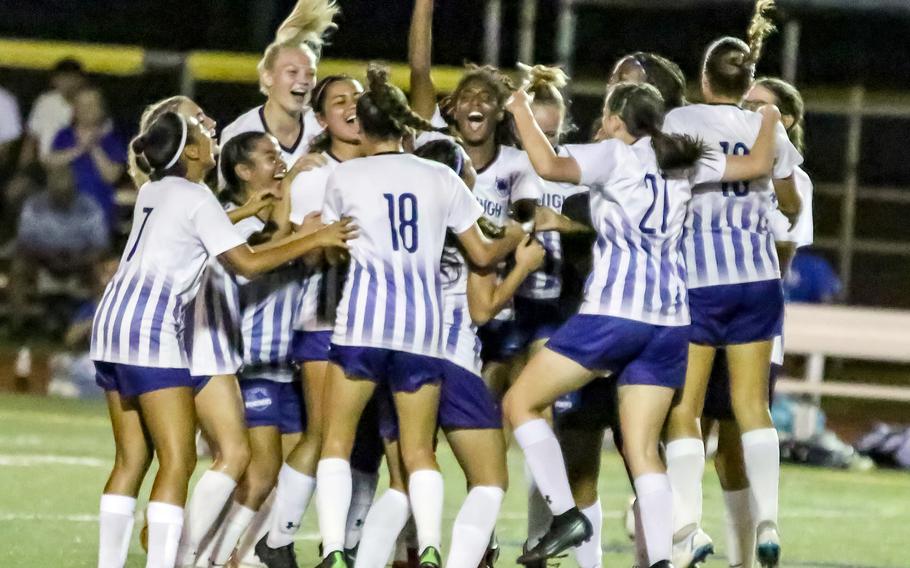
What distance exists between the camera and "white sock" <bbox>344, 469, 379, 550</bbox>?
7746 millimetres

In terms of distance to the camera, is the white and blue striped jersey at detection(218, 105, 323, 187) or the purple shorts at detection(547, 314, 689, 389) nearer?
the purple shorts at detection(547, 314, 689, 389)

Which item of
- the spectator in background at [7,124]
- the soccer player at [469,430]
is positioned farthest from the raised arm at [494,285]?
the spectator in background at [7,124]

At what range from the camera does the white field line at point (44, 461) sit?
427 inches

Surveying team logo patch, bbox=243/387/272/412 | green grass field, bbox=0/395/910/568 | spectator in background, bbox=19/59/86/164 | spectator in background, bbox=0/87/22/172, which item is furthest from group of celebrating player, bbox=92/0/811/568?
spectator in background, bbox=0/87/22/172

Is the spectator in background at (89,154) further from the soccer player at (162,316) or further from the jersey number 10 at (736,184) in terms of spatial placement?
the jersey number 10 at (736,184)

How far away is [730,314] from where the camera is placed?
759 centimetres

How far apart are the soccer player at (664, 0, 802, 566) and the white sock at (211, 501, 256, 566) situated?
5.63ft

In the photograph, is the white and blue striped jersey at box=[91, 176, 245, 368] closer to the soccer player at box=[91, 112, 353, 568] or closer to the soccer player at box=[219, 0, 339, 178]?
the soccer player at box=[91, 112, 353, 568]

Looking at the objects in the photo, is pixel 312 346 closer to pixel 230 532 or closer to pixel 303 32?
pixel 230 532

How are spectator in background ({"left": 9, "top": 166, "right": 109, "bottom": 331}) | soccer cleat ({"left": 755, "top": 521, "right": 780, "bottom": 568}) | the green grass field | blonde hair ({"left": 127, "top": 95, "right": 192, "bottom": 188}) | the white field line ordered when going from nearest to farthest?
1. blonde hair ({"left": 127, "top": 95, "right": 192, "bottom": 188})
2. soccer cleat ({"left": 755, "top": 521, "right": 780, "bottom": 568})
3. the green grass field
4. the white field line
5. spectator in background ({"left": 9, "top": 166, "right": 109, "bottom": 331})

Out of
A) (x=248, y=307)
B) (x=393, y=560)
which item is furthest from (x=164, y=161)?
(x=393, y=560)

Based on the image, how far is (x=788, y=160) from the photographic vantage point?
25.0ft

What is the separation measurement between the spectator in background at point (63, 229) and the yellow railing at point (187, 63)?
906mm

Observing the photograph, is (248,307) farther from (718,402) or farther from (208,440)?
(718,402)
